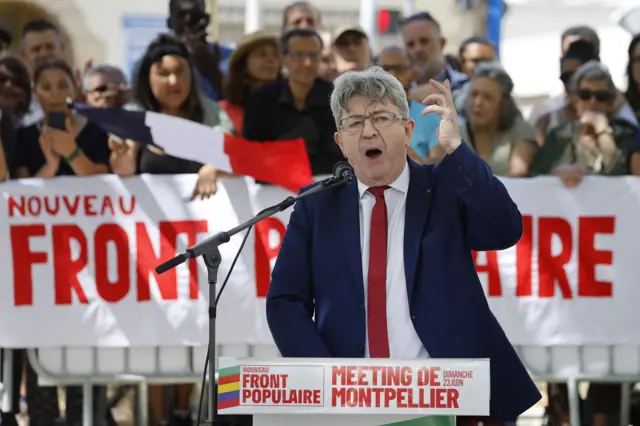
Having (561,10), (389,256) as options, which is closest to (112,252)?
(389,256)

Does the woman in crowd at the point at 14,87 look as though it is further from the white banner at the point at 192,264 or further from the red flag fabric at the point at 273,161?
the red flag fabric at the point at 273,161

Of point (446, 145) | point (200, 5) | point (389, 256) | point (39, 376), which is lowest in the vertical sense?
point (39, 376)

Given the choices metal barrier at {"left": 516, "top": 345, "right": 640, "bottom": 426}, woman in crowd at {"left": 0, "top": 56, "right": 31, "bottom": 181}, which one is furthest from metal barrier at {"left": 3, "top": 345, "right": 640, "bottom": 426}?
woman in crowd at {"left": 0, "top": 56, "right": 31, "bottom": 181}

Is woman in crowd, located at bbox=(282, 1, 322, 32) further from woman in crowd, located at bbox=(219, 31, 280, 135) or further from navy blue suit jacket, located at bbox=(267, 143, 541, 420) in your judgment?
navy blue suit jacket, located at bbox=(267, 143, 541, 420)

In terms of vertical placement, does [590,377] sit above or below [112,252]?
below

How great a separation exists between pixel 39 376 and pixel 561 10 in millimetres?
5307

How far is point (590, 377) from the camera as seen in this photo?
7.13 m

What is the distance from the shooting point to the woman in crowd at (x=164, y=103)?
7.33m

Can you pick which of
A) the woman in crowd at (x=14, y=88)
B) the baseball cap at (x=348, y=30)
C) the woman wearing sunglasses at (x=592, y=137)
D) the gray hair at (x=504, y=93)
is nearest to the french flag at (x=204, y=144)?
the woman in crowd at (x=14, y=88)

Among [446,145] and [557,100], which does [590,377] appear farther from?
[446,145]

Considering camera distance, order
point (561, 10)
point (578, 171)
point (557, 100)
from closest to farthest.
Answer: point (578, 171) → point (557, 100) → point (561, 10)

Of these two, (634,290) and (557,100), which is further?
(557,100)

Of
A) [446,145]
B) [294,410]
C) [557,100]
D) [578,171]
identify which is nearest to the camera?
[294,410]

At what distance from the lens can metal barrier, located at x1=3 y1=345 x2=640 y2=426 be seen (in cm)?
714
